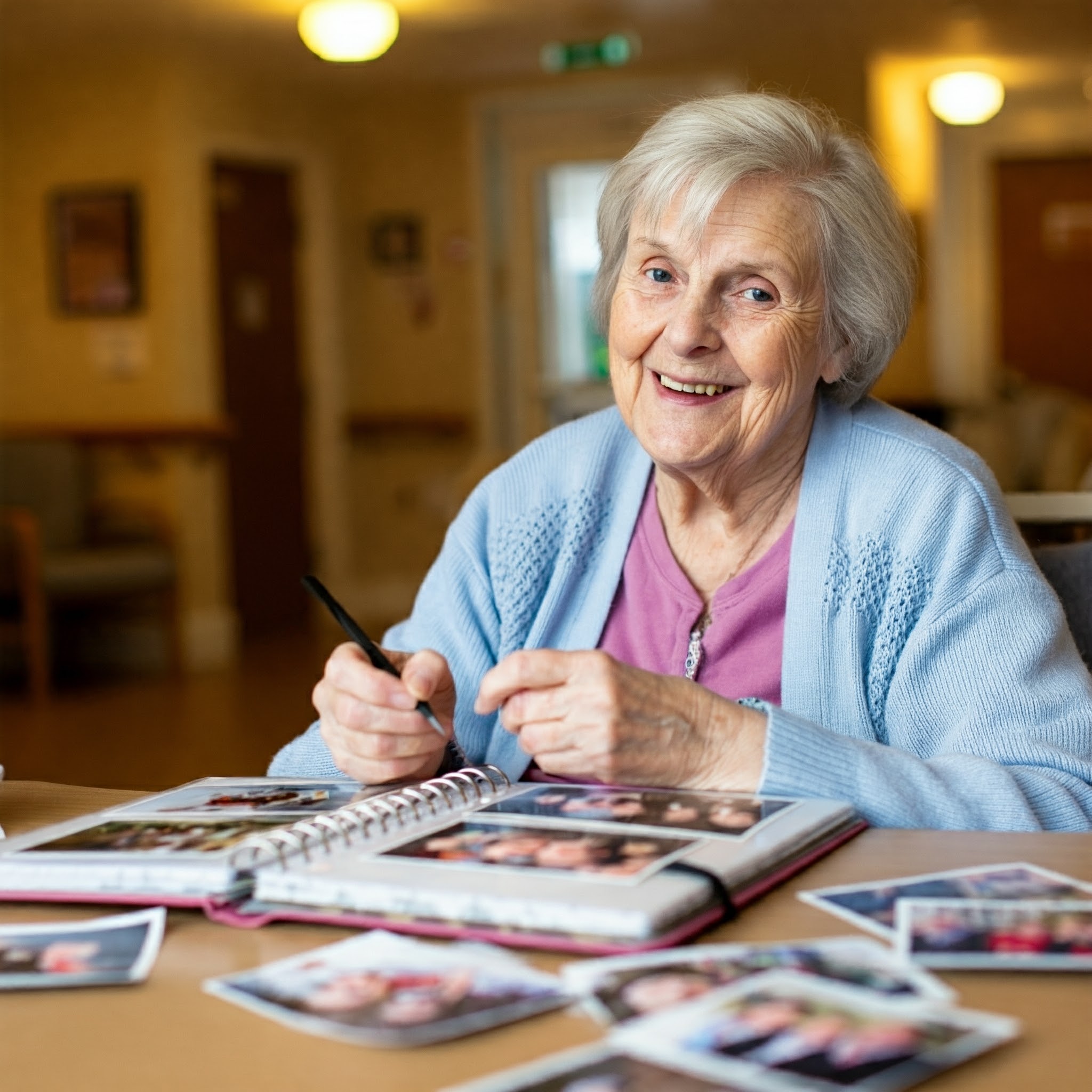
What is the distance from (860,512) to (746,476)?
149mm

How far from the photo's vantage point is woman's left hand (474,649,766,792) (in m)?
1.14

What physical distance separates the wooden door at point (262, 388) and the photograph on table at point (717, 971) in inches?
273

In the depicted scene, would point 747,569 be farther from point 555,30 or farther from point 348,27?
point 555,30

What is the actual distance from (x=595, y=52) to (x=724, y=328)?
5773 millimetres

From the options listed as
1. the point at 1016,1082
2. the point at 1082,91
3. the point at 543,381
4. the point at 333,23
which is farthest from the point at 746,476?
the point at 1082,91

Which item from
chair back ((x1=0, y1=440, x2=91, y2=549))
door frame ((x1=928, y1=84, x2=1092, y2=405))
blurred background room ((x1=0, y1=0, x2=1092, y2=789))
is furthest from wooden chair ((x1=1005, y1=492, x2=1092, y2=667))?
door frame ((x1=928, y1=84, x2=1092, y2=405))

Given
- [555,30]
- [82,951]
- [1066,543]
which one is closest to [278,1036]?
[82,951]

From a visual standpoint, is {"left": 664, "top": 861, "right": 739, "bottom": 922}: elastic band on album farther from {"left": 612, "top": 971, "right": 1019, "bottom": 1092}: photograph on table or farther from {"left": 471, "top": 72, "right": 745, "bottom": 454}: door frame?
{"left": 471, "top": 72, "right": 745, "bottom": 454}: door frame

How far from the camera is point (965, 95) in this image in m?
8.02

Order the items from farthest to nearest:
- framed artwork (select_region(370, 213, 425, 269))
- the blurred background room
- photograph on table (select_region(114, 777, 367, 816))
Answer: framed artwork (select_region(370, 213, 425, 269)) → the blurred background room → photograph on table (select_region(114, 777, 367, 816))

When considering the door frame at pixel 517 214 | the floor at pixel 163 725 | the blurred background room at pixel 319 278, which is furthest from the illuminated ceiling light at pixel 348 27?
the floor at pixel 163 725

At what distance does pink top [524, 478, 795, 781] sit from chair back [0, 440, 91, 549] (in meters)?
5.61

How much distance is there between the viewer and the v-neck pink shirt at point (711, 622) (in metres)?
Answer: 1.51

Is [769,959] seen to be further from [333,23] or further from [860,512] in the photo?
[333,23]
